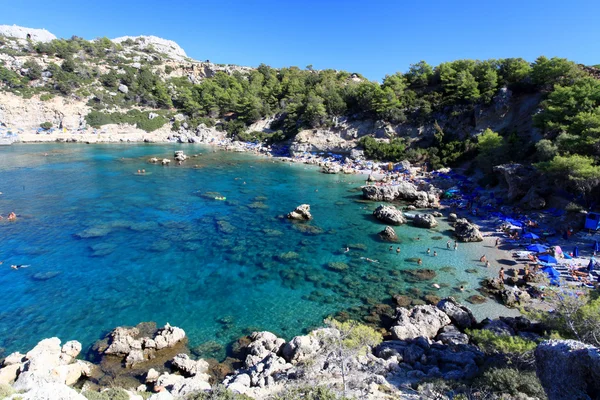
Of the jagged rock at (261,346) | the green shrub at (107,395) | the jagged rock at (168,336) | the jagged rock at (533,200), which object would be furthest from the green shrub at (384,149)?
the green shrub at (107,395)

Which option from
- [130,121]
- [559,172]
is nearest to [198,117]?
[130,121]

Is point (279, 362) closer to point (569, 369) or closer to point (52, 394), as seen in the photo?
point (52, 394)

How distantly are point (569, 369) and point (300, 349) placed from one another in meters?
10.7

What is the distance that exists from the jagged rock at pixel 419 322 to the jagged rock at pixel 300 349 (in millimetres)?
4893

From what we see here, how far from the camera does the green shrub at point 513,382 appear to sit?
999 cm

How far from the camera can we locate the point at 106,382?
47.0 ft

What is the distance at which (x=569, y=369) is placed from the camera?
752cm

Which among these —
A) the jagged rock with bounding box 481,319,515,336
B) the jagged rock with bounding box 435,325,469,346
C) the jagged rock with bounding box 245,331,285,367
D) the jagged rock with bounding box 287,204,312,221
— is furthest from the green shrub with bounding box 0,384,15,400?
the jagged rock with bounding box 287,204,312,221

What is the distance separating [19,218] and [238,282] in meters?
27.3

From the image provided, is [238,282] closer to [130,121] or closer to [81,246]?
[81,246]

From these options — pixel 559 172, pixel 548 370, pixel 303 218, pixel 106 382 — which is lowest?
pixel 106 382

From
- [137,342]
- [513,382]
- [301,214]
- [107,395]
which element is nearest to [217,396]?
[107,395]

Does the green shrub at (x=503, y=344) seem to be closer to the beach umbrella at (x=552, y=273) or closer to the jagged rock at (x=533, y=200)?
the beach umbrella at (x=552, y=273)

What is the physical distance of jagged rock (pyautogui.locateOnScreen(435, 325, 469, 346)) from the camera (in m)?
16.5
